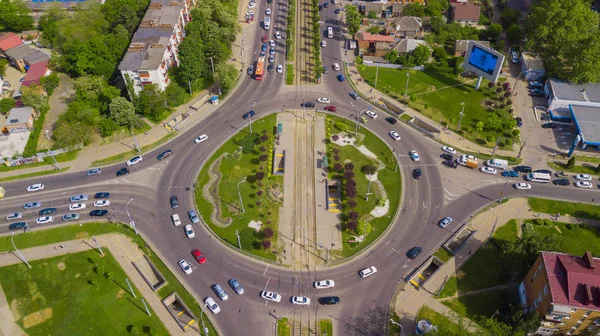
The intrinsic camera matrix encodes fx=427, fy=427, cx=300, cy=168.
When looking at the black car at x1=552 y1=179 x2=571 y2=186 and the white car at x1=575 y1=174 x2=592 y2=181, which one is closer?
the black car at x1=552 y1=179 x2=571 y2=186

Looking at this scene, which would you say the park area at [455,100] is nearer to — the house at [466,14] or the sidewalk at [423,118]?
the sidewalk at [423,118]

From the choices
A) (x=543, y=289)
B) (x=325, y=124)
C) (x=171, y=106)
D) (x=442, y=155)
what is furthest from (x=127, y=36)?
(x=543, y=289)

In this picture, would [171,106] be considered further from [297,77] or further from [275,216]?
[275,216]

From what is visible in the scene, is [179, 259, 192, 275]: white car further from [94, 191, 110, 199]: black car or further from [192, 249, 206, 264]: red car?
[94, 191, 110, 199]: black car

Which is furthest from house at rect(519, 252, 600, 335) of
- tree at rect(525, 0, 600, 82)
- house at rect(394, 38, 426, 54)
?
→ house at rect(394, 38, 426, 54)

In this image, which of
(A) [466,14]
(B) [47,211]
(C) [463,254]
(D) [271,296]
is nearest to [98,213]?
(B) [47,211]

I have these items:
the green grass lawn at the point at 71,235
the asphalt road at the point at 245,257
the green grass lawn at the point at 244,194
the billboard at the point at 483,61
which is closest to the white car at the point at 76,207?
the asphalt road at the point at 245,257
